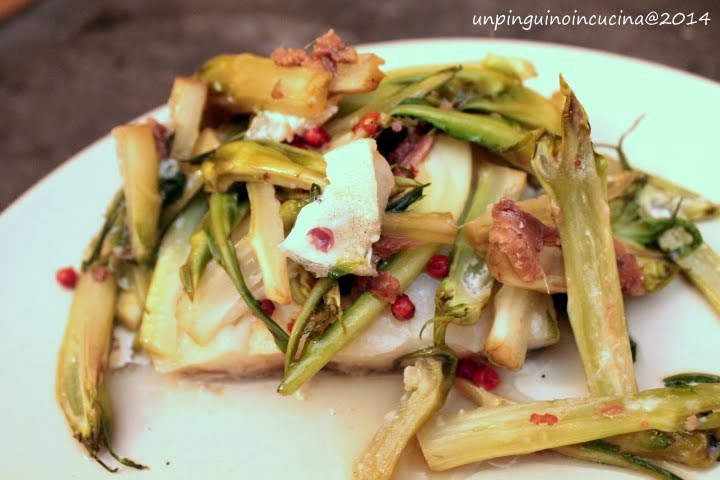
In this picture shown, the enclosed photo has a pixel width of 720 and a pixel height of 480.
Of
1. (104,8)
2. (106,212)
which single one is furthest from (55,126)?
(106,212)

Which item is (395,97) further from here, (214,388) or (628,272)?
(214,388)

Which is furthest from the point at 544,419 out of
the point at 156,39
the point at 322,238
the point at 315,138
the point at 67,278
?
the point at 156,39

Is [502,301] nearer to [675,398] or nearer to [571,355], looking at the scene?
[571,355]

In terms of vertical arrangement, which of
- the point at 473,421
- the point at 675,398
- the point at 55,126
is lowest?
the point at 55,126

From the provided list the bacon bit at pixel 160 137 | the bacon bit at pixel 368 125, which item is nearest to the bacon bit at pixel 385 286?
the bacon bit at pixel 368 125

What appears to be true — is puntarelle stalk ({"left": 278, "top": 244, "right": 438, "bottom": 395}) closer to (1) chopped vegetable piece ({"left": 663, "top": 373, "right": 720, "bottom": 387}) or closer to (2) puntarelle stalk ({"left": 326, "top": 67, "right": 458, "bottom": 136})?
(2) puntarelle stalk ({"left": 326, "top": 67, "right": 458, "bottom": 136})

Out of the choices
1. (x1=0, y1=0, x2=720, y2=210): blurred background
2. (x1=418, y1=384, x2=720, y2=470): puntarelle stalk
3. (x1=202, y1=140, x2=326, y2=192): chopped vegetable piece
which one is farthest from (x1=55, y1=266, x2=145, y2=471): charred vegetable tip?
(x1=0, y1=0, x2=720, y2=210): blurred background
